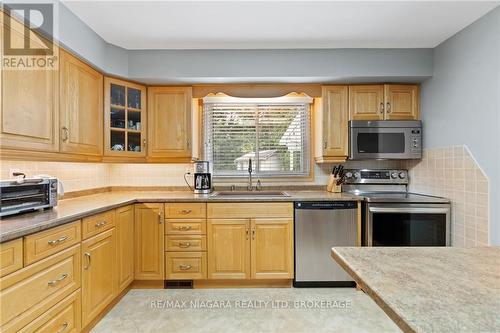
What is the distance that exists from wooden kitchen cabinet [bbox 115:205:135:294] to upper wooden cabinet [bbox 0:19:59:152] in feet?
2.61

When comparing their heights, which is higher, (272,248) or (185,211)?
(185,211)

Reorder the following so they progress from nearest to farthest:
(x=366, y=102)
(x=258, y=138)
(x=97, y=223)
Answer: (x=97, y=223) → (x=366, y=102) → (x=258, y=138)

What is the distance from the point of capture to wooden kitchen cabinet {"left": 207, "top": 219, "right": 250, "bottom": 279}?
2.85 m

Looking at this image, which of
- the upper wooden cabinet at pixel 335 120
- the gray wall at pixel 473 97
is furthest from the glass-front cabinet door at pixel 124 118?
the gray wall at pixel 473 97

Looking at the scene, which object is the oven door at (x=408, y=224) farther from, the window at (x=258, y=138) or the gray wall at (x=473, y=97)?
the window at (x=258, y=138)

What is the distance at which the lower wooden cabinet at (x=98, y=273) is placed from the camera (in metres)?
2.01

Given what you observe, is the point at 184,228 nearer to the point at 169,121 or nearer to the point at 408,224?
the point at 169,121

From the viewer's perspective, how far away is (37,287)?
5.08ft

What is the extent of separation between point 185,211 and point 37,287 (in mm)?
1415

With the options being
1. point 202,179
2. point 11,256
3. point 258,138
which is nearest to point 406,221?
point 258,138

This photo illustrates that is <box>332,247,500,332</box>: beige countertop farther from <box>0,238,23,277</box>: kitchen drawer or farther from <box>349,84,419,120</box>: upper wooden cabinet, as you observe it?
<box>349,84,419,120</box>: upper wooden cabinet

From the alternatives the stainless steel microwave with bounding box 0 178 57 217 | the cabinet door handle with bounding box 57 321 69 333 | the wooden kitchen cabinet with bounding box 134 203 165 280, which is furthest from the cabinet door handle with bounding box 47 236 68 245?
the wooden kitchen cabinet with bounding box 134 203 165 280

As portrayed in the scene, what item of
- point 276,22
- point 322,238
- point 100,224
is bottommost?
point 322,238

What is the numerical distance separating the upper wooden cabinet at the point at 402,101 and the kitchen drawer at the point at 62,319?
3212 mm
